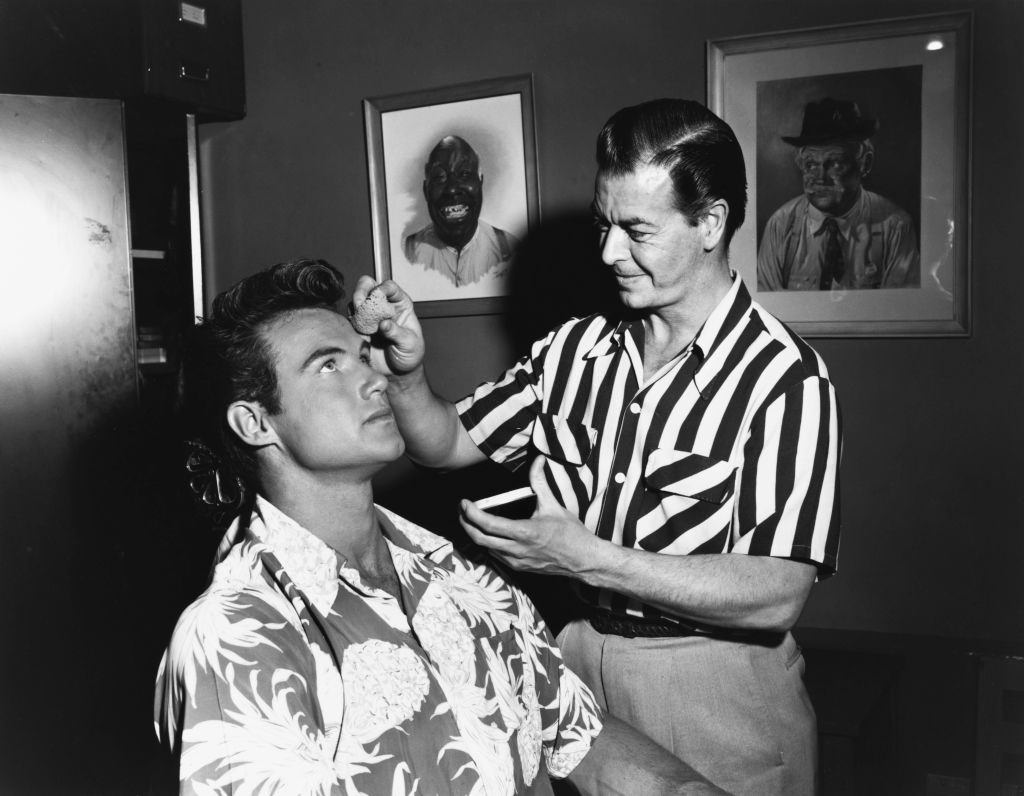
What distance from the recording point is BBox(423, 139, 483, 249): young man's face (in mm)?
3365

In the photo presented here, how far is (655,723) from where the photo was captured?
1.96 m

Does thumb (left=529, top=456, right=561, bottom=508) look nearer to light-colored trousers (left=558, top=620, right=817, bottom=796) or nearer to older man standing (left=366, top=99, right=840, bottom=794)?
older man standing (left=366, top=99, right=840, bottom=794)

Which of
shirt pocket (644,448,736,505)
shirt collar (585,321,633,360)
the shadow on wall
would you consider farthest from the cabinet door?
shirt pocket (644,448,736,505)

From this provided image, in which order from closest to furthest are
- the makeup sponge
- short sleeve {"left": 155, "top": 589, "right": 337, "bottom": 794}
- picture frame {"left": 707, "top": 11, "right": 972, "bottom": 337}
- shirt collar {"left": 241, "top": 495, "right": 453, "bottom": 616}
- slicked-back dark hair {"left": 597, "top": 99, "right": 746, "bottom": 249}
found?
short sleeve {"left": 155, "top": 589, "right": 337, "bottom": 794} → shirt collar {"left": 241, "top": 495, "right": 453, "bottom": 616} → slicked-back dark hair {"left": 597, "top": 99, "right": 746, "bottom": 249} → the makeup sponge → picture frame {"left": 707, "top": 11, "right": 972, "bottom": 337}

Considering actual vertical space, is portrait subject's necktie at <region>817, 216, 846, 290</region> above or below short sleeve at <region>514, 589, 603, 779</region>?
above

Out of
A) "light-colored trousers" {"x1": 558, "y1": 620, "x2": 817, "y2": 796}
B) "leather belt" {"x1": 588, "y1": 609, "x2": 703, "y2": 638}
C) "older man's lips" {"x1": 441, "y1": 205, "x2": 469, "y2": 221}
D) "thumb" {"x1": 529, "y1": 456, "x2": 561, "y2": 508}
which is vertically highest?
"older man's lips" {"x1": 441, "y1": 205, "x2": 469, "y2": 221}

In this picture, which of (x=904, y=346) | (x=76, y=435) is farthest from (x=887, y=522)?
(x=76, y=435)

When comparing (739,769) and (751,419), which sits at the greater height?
(751,419)

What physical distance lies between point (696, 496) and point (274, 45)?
2.72 metres

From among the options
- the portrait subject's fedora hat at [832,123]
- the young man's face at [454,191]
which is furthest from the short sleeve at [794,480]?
the young man's face at [454,191]

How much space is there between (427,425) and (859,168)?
152cm

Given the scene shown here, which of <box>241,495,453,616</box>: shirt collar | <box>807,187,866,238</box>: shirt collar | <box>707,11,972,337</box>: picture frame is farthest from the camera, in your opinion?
<box>807,187,866,238</box>: shirt collar

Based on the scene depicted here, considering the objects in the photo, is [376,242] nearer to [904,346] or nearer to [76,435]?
[76,435]

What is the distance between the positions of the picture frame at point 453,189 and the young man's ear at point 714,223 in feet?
4.57
